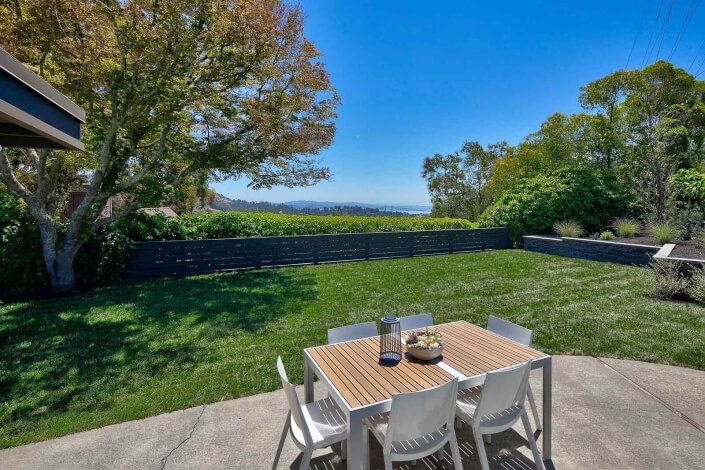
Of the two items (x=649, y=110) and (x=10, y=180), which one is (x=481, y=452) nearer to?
(x=10, y=180)

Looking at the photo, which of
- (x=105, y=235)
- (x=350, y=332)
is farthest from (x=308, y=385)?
(x=105, y=235)

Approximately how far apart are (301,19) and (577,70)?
1396 cm

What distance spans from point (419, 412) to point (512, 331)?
161cm

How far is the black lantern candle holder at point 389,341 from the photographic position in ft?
7.93

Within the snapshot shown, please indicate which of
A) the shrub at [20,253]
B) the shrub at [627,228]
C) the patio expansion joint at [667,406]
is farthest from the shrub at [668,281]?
the shrub at [20,253]

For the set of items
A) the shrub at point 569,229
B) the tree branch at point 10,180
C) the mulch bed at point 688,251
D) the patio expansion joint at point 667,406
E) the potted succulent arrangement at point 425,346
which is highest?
the tree branch at point 10,180

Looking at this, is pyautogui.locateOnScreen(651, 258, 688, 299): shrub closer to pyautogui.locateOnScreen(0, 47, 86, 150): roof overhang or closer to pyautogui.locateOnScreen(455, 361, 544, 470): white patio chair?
pyautogui.locateOnScreen(455, 361, 544, 470): white patio chair

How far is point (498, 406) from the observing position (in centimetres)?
206

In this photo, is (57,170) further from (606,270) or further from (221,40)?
(606,270)

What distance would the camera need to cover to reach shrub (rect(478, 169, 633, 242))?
A: 1205 centimetres

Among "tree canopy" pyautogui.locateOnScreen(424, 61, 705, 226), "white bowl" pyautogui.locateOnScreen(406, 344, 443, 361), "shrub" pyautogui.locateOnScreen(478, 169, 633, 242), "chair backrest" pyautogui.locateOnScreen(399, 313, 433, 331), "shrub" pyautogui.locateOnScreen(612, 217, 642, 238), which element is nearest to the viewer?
"white bowl" pyautogui.locateOnScreen(406, 344, 443, 361)

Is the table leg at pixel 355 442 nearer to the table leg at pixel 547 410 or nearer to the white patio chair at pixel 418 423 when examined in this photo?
the white patio chair at pixel 418 423

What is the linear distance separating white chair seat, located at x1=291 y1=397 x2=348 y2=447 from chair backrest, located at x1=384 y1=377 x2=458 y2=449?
1.36ft

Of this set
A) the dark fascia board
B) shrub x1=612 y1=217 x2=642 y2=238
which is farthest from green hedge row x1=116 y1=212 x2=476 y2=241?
the dark fascia board
